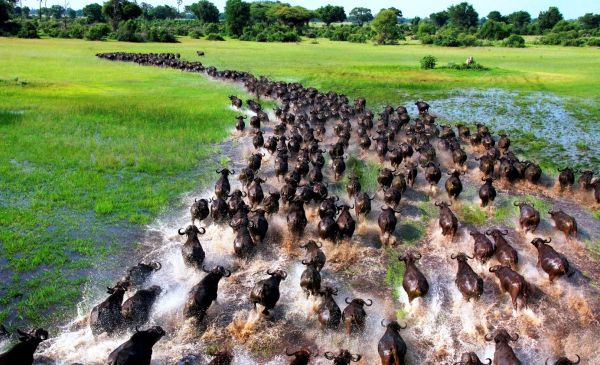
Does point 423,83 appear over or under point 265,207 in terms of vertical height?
over

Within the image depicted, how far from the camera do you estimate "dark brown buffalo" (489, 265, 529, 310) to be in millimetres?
9164

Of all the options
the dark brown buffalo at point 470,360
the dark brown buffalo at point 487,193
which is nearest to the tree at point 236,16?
the dark brown buffalo at point 487,193

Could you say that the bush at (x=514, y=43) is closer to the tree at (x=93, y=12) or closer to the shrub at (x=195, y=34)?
the shrub at (x=195, y=34)

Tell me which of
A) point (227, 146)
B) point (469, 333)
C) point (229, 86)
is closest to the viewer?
point (469, 333)

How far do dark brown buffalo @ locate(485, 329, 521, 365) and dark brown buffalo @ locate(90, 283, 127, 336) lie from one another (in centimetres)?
584

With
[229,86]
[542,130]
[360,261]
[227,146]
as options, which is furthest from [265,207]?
[229,86]

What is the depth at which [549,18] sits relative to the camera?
11319 cm

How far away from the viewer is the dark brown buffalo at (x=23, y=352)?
284 inches

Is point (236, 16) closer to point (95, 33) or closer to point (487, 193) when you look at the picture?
point (95, 33)

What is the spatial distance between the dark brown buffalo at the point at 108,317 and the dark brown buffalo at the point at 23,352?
0.89 meters

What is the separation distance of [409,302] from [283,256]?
2985 millimetres

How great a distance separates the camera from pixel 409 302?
9594mm

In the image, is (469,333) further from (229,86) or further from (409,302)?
(229,86)

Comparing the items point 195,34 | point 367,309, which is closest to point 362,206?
point 367,309
